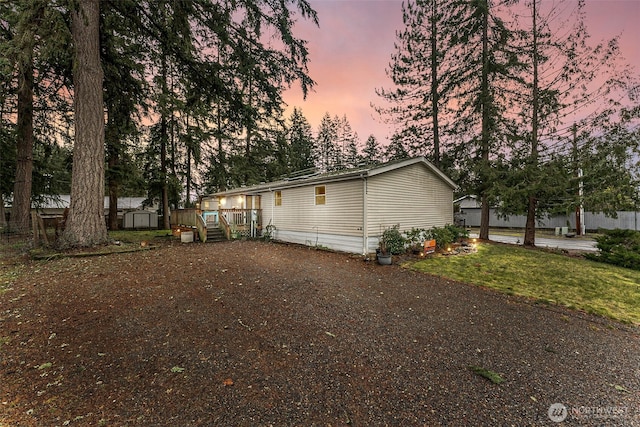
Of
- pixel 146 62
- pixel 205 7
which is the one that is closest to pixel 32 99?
pixel 146 62

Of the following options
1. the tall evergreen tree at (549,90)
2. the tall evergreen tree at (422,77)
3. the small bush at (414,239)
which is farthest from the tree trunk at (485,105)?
the small bush at (414,239)

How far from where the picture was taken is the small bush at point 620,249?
8508 millimetres

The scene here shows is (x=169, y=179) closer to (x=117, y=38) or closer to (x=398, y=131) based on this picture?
(x=117, y=38)

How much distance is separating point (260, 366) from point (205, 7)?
34.1 feet

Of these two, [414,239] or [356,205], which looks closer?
[356,205]

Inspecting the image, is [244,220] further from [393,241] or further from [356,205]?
[393,241]

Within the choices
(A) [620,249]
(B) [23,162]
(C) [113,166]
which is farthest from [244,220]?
(A) [620,249]

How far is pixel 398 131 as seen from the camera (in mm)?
15891

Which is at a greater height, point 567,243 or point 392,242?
point 392,242

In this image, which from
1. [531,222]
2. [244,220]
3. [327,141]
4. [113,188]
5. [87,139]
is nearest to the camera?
[87,139]

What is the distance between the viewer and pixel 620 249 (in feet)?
29.2

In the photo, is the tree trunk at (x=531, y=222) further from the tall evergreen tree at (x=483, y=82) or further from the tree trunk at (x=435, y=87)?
the tree trunk at (x=435, y=87)

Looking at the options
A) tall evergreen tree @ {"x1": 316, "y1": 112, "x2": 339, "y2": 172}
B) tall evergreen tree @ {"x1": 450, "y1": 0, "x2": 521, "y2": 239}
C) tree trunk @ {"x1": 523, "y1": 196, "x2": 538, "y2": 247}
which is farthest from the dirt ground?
tall evergreen tree @ {"x1": 316, "y1": 112, "x2": 339, "y2": 172}

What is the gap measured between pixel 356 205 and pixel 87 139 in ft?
30.3
